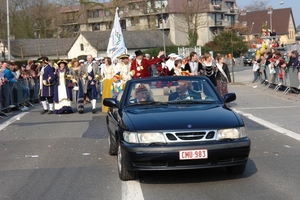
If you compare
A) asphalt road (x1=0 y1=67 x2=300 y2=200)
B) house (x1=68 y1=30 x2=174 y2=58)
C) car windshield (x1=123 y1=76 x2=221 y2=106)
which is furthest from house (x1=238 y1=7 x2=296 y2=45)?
car windshield (x1=123 y1=76 x2=221 y2=106)

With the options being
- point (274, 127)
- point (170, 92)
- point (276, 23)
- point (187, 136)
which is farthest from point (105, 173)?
point (276, 23)

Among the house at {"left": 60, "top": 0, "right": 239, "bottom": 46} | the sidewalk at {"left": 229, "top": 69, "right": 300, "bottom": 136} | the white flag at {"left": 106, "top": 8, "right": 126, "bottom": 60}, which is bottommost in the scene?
the sidewalk at {"left": 229, "top": 69, "right": 300, "bottom": 136}

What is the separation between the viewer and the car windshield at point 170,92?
8727 millimetres

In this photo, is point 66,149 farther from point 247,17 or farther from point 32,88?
point 247,17

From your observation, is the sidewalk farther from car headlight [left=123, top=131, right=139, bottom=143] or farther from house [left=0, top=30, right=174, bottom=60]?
house [left=0, top=30, right=174, bottom=60]

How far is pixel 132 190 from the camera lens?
752cm

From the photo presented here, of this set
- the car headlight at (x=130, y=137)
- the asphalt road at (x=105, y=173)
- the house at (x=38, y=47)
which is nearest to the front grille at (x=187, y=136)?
the car headlight at (x=130, y=137)

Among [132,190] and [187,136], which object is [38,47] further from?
[187,136]

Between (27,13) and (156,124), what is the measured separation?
71.2m

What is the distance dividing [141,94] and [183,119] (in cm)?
137

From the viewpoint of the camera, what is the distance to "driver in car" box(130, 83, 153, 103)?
8.78m

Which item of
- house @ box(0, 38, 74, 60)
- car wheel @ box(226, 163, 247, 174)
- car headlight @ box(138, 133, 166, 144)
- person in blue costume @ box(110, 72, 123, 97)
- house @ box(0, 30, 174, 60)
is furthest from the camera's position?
house @ box(0, 30, 174, 60)

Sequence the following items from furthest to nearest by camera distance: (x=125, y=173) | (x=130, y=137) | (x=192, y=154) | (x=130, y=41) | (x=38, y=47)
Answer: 1. (x=130, y=41)
2. (x=38, y=47)
3. (x=125, y=173)
4. (x=130, y=137)
5. (x=192, y=154)

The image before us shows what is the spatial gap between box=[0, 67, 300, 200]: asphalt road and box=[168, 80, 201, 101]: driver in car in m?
1.10
